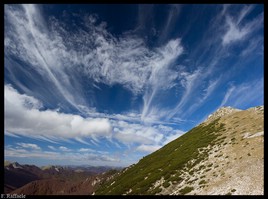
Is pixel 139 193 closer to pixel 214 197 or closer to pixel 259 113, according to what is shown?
pixel 214 197

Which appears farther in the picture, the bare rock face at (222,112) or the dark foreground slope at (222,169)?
Result: the bare rock face at (222,112)

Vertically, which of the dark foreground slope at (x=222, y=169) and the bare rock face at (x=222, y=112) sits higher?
the bare rock face at (x=222, y=112)

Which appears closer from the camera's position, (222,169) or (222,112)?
(222,169)

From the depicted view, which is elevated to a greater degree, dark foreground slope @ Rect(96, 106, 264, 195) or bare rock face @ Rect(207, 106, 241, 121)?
bare rock face @ Rect(207, 106, 241, 121)

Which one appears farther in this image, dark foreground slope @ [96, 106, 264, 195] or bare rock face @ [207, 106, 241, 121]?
bare rock face @ [207, 106, 241, 121]

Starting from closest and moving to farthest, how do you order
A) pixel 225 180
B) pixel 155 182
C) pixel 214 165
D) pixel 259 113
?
pixel 225 180 → pixel 214 165 → pixel 155 182 → pixel 259 113

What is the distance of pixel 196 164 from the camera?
49531 mm

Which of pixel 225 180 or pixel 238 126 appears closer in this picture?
pixel 225 180

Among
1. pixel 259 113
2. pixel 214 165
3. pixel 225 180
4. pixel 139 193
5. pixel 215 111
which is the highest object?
pixel 215 111

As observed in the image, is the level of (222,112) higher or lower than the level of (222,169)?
higher

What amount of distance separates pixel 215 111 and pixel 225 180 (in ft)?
229
